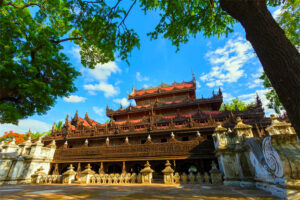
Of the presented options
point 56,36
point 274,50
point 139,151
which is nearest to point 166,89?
point 139,151

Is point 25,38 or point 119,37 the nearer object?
point 119,37

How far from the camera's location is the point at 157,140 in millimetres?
16375

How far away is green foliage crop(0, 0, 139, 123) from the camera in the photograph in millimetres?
5133

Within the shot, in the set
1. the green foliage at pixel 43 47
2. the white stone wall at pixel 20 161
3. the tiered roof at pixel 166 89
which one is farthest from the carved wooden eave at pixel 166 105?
the green foliage at pixel 43 47

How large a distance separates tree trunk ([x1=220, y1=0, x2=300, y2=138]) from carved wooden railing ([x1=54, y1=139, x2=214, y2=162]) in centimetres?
1102

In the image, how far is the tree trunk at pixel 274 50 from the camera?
1618mm

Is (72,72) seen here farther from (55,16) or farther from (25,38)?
(55,16)

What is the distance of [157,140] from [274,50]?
51.6 ft

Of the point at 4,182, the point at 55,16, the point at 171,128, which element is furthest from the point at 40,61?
the point at 171,128

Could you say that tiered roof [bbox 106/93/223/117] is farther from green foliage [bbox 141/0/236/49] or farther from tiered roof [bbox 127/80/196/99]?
green foliage [bbox 141/0/236/49]

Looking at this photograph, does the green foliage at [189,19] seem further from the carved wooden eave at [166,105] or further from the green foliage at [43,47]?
the carved wooden eave at [166,105]

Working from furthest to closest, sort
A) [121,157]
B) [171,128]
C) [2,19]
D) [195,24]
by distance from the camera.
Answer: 1. [171,128]
2. [121,157]
3. [2,19]
4. [195,24]

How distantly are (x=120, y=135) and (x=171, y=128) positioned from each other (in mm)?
6421

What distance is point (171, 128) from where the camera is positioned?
15.2 metres
